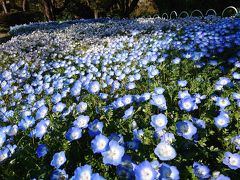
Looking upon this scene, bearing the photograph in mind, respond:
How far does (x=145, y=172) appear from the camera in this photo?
1.45m

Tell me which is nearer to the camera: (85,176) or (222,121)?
(85,176)

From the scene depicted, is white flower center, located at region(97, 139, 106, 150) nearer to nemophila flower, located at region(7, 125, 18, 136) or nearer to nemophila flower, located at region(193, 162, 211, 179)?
nemophila flower, located at region(193, 162, 211, 179)

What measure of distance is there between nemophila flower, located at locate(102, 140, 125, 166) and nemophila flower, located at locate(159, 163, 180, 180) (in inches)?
8.2

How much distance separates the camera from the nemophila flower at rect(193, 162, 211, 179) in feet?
5.34

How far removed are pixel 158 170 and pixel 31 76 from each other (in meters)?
4.31

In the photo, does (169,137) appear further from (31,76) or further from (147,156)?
(31,76)

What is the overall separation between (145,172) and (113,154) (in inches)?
7.8

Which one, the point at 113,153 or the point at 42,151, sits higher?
the point at 113,153

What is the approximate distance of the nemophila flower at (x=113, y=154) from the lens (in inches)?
60.4

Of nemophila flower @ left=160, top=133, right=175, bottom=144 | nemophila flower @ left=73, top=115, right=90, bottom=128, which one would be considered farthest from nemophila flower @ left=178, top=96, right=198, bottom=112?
nemophila flower @ left=73, top=115, right=90, bottom=128

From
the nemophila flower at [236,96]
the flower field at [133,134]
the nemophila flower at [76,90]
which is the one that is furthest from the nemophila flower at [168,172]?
the nemophila flower at [76,90]

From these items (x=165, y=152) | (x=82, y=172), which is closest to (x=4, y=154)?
(x=82, y=172)

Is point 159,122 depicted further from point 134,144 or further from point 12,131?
point 12,131

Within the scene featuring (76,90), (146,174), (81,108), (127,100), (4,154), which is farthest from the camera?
(76,90)
